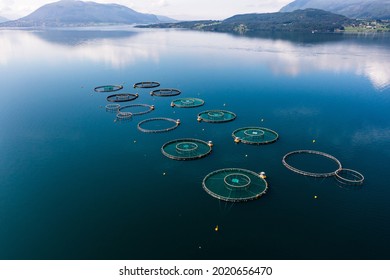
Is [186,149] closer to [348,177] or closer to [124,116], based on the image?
[124,116]

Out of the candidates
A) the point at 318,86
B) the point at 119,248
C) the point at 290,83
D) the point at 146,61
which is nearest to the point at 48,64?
the point at 146,61

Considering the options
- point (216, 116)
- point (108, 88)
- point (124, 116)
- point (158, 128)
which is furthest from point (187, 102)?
point (108, 88)

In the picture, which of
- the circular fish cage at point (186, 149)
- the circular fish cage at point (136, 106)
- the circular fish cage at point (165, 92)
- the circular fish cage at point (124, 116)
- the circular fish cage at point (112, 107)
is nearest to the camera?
the circular fish cage at point (186, 149)

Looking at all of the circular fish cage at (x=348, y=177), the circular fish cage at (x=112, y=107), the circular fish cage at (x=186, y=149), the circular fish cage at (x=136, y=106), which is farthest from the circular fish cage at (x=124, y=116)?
the circular fish cage at (x=348, y=177)

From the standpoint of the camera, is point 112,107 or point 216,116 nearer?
point 216,116

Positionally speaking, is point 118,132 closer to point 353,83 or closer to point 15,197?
point 15,197

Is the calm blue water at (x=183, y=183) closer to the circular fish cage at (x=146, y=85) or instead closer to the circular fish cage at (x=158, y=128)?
the circular fish cage at (x=158, y=128)
